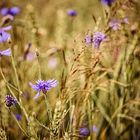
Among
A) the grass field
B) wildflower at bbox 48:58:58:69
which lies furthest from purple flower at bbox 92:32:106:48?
wildflower at bbox 48:58:58:69

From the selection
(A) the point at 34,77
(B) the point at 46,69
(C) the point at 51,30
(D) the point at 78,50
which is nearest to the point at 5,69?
(A) the point at 34,77

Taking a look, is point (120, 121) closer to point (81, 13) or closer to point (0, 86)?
point (0, 86)

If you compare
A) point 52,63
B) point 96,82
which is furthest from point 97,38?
point 52,63

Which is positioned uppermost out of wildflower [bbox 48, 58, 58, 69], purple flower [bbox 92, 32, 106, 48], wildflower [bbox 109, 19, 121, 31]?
wildflower [bbox 109, 19, 121, 31]

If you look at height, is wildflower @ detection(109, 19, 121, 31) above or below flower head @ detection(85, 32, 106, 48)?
above

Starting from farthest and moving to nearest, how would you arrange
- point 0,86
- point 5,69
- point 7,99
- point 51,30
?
point 51,30, point 5,69, point 0,86, point 7,99

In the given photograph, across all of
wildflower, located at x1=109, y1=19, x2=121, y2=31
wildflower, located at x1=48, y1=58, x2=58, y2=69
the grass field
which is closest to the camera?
the grass field

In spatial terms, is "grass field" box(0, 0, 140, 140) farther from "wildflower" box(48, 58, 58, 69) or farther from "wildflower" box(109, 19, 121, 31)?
"wildflower" box(48, 58, 58, 69)

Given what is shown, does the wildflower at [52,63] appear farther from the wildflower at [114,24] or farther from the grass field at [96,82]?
the wildflower at [114,24]

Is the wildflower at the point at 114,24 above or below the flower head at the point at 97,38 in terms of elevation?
above

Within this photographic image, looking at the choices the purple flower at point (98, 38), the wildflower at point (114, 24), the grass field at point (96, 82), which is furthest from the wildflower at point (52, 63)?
the purple flower at point (98, 38)

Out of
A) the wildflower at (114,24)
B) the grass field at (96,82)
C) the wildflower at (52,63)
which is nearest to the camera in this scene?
the grass field at (96,82)
